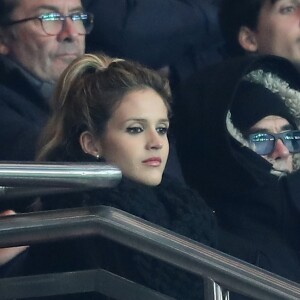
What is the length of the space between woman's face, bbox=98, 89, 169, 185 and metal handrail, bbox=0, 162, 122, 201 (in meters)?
1.02

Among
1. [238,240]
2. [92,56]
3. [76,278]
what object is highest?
[92,56]

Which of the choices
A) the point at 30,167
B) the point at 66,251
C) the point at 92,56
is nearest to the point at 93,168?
the point at 30,167

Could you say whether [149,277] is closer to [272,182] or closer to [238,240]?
[238,240]

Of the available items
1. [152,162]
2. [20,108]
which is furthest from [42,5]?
[152,162]

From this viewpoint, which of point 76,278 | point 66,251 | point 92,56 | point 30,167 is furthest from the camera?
point 92,56

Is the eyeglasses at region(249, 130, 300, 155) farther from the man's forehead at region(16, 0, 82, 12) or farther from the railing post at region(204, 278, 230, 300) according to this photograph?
the railing post at region(204, 278, 230, 300)

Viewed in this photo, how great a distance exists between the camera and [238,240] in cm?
351

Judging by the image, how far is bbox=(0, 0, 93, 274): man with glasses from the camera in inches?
152

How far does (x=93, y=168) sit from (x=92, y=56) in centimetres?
125

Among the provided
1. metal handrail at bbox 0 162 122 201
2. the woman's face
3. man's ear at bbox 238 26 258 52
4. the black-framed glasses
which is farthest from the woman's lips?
man's ear at bbox 238 26 258 52

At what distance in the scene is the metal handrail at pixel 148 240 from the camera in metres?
2.18

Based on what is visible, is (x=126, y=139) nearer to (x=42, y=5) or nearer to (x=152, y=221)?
(x=152, y=221)

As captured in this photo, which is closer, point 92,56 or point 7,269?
point 7,269

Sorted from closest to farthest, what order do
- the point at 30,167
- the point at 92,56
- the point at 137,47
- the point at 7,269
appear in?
1. the point at 30,167
2. the point at 7,269
3. the point at 92,56
4. the point at 137,47
